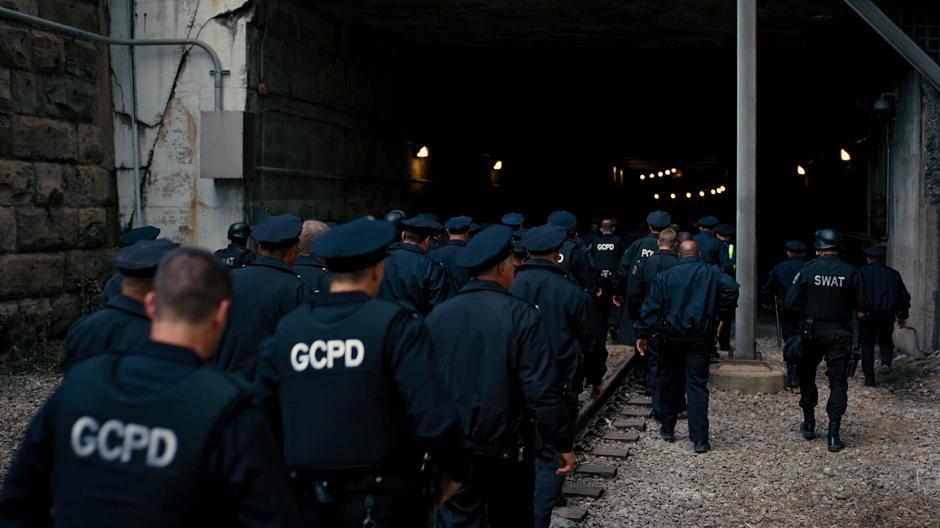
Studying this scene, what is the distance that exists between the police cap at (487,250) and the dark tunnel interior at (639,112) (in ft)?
32.4

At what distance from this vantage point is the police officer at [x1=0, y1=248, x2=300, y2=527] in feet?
8.13

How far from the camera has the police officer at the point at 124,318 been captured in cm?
436

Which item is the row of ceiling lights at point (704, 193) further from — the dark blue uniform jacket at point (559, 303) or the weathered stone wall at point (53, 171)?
the dark blue uniform jacket at point (559, 303)

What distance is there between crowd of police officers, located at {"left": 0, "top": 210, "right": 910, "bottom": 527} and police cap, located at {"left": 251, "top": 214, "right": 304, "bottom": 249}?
0.01 meters

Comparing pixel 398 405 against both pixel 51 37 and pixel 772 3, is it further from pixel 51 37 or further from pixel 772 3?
pixel 772 3

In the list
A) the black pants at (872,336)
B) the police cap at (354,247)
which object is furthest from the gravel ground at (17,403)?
the black pants at (872,336)

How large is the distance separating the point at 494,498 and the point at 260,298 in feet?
5.62

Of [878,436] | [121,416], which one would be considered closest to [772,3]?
[878,436]

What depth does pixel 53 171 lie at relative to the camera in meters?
11.3

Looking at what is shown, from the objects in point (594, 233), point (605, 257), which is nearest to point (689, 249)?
point (605, 257)

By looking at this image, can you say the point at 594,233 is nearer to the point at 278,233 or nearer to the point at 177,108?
the point at 177,108

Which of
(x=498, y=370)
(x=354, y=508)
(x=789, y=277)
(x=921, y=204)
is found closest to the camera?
(x=354, y=508)

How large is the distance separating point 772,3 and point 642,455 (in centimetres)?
786

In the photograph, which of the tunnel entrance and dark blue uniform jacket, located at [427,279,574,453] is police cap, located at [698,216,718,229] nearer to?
the tunnel entrance
